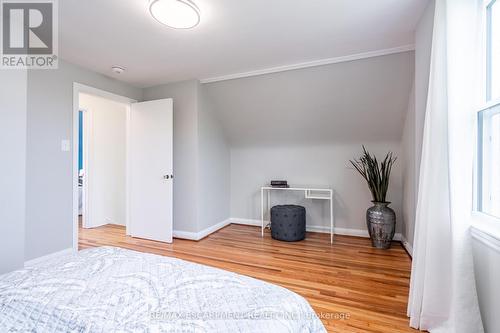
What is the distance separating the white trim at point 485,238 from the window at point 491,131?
14cm

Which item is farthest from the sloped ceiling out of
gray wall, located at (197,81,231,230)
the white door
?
the white door

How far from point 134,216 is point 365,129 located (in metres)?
3.65

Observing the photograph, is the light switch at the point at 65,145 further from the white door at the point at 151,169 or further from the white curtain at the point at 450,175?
the white curtain at the point at 450,175

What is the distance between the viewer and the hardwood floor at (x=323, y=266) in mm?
1701

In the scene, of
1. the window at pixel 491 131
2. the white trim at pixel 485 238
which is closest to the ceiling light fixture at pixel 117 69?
the window at pixel 491 131

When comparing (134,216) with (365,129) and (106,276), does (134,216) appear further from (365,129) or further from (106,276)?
(365,129)

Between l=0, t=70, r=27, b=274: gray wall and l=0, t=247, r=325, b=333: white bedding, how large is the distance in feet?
2.82

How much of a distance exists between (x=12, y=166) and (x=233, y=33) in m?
2.05

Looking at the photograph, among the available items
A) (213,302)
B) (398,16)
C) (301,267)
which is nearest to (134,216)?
(301,267)

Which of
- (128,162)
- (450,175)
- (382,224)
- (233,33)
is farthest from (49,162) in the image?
(382,224)

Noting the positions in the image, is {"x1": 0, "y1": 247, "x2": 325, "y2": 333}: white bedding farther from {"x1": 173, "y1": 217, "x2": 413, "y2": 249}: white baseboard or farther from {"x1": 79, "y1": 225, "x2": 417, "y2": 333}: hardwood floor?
{"x1": 173, "y1": 217, "x2": 413, "y2": 249}: white baseboard

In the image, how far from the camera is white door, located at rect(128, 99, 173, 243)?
3289mm

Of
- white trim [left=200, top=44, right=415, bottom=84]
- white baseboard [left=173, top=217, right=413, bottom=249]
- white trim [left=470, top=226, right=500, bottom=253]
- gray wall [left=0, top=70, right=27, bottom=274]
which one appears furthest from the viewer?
white baseboard [left=173, top=217, right=413, bottom=249]

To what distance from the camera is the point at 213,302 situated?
867 millimetres
